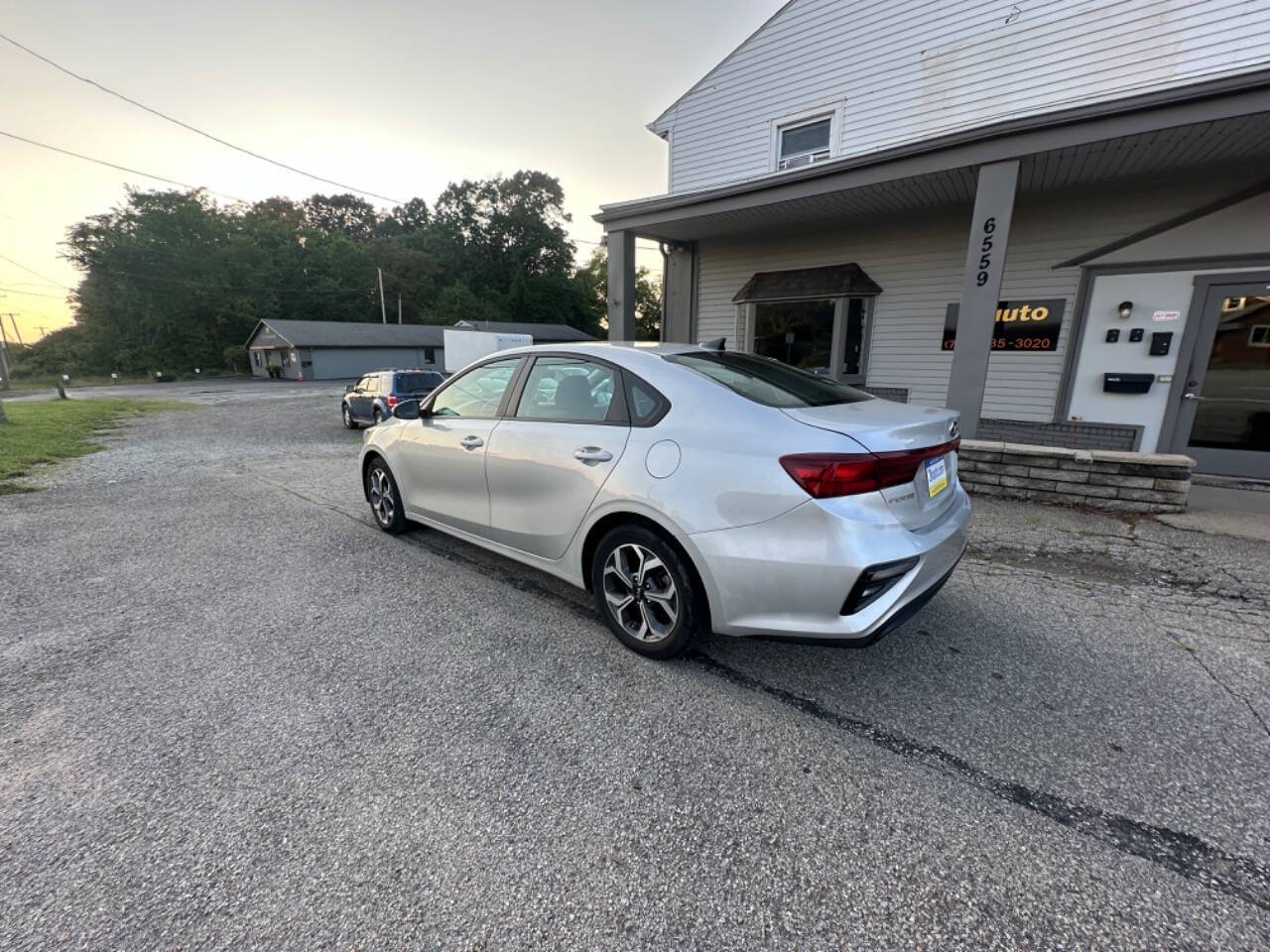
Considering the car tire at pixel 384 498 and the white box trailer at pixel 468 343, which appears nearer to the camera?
the car tire at pixel 384 498

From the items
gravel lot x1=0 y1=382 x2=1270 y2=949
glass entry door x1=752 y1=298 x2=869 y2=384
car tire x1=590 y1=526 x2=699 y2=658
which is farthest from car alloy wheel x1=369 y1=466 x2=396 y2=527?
glass entry door x1=752 y1=298 x2=869 y2=384

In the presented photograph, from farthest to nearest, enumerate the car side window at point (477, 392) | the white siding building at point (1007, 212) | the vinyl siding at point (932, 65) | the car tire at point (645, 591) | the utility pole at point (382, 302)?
the utility pole at point (382, 302) < the vinyl siding at point (932, 65) < the white siding building at point (1007, 212) < the car side window at point (477, 392) < the car tire at point (645, 591)

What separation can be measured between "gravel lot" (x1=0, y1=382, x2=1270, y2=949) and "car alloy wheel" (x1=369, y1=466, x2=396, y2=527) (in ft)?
3.04

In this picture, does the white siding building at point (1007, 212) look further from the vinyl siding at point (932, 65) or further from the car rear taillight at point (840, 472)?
the car rear taillight at point (840, 472)

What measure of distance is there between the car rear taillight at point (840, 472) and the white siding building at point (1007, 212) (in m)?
4.43

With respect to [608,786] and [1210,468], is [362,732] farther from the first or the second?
[1210,468]

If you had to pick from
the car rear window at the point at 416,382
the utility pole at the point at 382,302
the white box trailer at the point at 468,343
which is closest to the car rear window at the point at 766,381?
the car rear window at the point at 416,382

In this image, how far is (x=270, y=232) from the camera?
1902 inches

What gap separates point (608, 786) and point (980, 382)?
222 inches

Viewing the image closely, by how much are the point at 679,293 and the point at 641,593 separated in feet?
27.8

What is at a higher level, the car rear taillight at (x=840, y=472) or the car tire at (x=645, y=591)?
the car rear taillight at (x=840, y=472)

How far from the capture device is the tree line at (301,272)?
42.2 meters

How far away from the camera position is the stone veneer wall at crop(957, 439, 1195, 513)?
15.8 feet

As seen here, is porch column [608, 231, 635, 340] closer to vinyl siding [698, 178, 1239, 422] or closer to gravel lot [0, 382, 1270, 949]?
vinyl siding [698, 178, 1239, 422]
